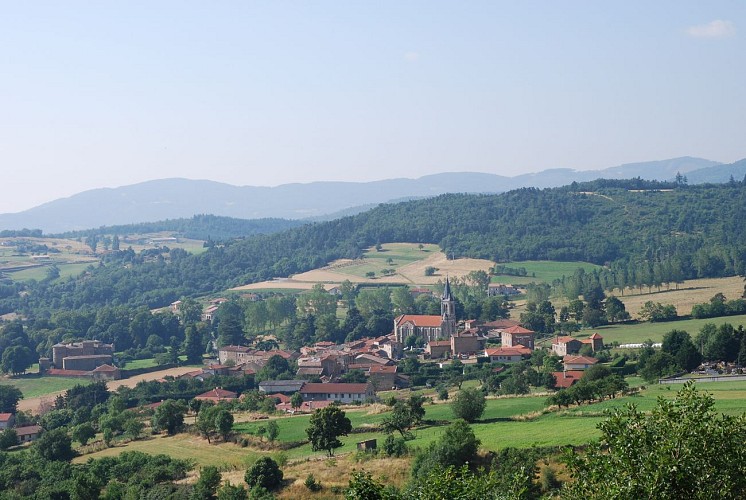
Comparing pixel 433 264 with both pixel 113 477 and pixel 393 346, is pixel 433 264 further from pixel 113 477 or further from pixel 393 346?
pixel 113 477

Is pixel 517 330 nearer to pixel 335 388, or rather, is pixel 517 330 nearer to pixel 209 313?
pixel 335 388

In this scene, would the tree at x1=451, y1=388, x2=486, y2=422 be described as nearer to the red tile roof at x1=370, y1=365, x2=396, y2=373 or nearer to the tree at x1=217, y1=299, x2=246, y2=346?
the red tile roof at x1=370, y1=365, x2=396, y2=373

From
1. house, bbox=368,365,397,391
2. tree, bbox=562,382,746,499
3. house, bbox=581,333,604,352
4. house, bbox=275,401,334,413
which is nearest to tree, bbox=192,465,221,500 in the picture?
house, bbox=275,401,334,413

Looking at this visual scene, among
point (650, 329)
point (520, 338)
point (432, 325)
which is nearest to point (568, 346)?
point (520, 338)

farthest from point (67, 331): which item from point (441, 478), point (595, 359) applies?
point (441, 478)

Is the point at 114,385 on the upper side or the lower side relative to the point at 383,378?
lower

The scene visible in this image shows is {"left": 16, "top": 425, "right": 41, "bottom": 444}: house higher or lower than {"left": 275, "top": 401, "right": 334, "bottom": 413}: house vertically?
lower
